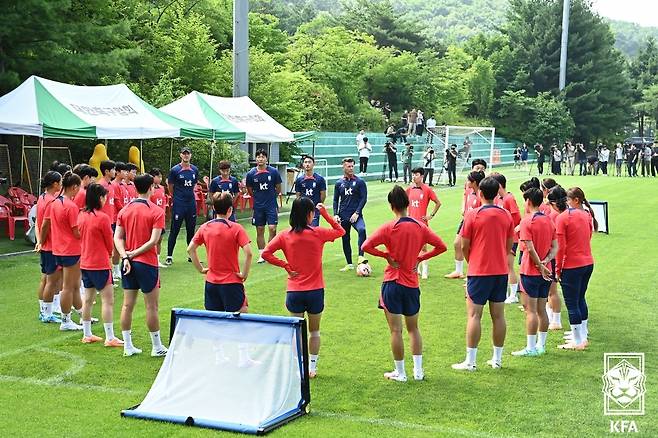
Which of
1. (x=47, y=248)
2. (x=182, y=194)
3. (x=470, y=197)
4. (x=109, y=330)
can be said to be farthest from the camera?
(x=182, y=194)

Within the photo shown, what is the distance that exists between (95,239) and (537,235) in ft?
15.8

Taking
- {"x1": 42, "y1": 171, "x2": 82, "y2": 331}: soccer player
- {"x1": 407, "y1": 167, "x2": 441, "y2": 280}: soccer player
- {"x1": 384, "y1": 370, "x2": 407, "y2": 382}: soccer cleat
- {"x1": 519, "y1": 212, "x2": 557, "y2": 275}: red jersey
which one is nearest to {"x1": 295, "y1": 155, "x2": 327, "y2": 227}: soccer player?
{"x1": 407, "y1": 167, "x2": 441, "y2": 280}: soccer player

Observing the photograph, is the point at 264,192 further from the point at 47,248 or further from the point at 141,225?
the point at 141,225

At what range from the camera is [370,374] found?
8.26 metres

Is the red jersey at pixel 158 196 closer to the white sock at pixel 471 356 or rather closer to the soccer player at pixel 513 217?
the soccer player at pixel 513 217

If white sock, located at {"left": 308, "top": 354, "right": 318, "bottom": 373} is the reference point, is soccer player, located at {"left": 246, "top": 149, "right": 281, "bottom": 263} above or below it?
above

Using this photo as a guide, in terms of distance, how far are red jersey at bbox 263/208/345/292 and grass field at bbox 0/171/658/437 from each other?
1.01m

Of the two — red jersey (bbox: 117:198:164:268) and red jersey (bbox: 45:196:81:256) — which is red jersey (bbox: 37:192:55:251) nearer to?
red jersey (bbox: 45:196:81:256)

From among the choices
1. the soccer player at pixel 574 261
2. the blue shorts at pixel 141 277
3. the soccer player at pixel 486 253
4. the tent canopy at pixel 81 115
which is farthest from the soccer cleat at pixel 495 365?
the tent canopy at pixel 81 115

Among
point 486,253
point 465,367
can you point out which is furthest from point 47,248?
point 486,253

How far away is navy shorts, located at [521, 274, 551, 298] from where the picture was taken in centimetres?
887

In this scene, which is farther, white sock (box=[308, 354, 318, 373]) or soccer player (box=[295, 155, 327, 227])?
soccer player (box=[295, 155, 327, 227])

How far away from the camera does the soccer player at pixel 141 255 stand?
8.63m

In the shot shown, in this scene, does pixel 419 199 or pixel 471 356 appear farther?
pixel 419 199
